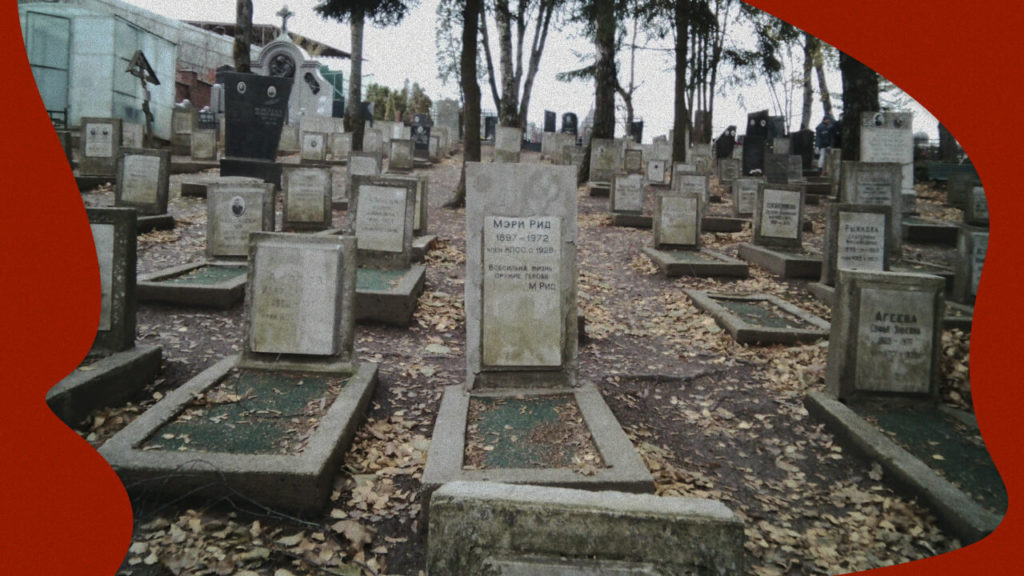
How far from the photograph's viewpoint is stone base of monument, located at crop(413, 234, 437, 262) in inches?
299

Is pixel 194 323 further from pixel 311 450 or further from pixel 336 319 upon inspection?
pixel 311 450

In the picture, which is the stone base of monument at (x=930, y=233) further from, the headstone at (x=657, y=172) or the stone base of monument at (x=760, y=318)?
the headstone at (x=657, y=172)

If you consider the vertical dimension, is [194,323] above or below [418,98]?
below

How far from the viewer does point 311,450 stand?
3064 mm

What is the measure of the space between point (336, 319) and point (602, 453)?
2001mm

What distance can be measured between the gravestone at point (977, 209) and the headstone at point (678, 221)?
3176 mm

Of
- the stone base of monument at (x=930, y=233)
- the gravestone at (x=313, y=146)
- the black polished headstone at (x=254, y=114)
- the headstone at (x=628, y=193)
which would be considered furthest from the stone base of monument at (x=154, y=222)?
the stone base of monument at (x=930, y=233)

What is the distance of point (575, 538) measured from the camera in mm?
1729

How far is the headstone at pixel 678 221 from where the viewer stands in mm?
9039

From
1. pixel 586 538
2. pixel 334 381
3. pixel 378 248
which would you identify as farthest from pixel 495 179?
pixel 378 248

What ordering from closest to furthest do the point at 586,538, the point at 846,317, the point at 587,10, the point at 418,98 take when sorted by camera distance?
1. the point at 586,538
2. the point at 846,317
3. the point at 587,10
4. the point at 418,98

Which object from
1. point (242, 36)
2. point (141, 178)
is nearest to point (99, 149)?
point (141, 178)

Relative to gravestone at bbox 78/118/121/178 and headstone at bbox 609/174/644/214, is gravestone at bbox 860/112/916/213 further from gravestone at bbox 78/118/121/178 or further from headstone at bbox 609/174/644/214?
gravestone at bbox 78/118/121/178

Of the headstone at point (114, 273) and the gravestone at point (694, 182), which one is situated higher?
the gravestone at point (694, 182)
